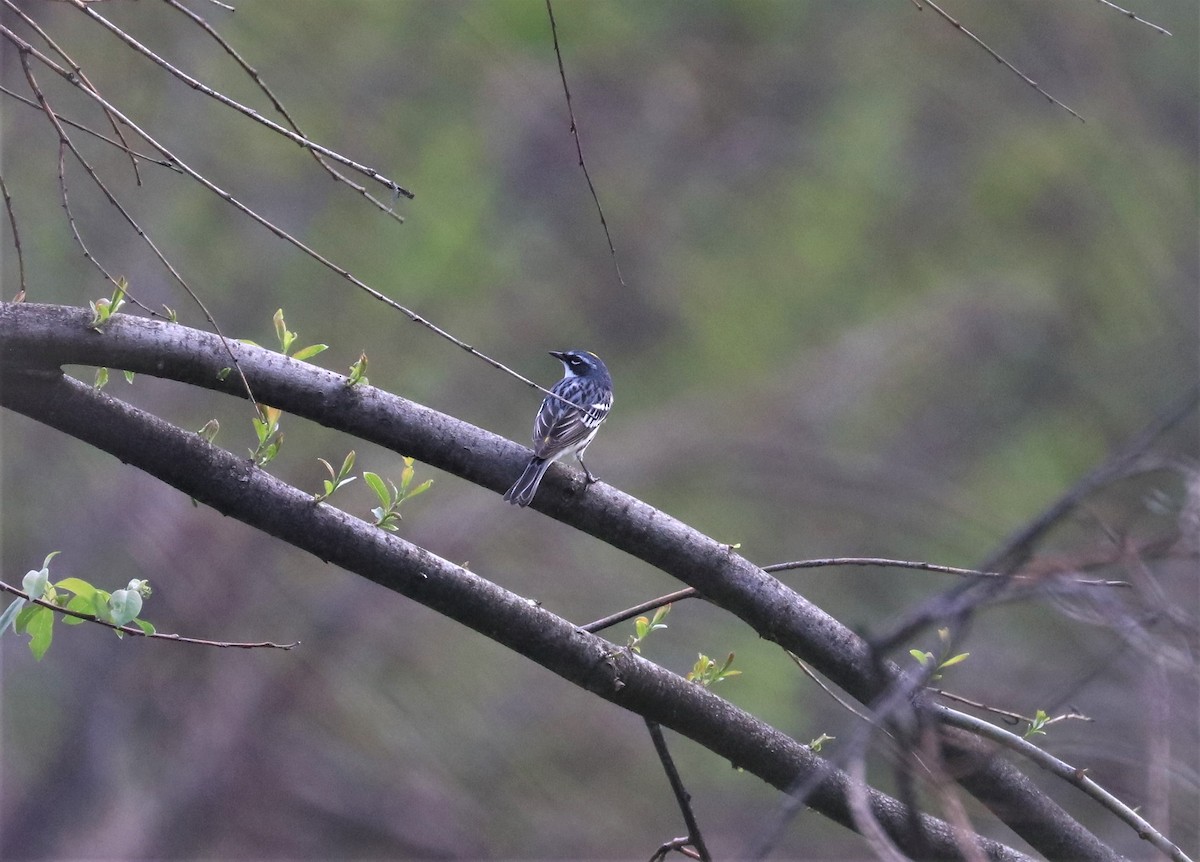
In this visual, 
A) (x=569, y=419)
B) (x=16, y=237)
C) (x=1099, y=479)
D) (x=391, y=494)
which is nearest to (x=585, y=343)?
(x=569, y=419)

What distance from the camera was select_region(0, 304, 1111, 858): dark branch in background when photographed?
8.32ft

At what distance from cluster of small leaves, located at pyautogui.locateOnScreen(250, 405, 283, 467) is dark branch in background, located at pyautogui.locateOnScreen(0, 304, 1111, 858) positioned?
0.11ft

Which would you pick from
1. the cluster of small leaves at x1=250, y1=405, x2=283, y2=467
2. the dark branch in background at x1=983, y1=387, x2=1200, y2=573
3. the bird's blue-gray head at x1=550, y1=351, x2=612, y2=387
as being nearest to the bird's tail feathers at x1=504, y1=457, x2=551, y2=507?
the cluster of small leaves at x1=250, y1=405, x2=283, y2=467

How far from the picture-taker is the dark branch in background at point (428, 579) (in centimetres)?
A: 257

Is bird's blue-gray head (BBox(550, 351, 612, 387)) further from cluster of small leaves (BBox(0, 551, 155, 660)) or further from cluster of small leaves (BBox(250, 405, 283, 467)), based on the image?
cluster of small leaves (BBox(0, 551, 155, 660))

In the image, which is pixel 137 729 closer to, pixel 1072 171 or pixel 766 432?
pixel 766 432

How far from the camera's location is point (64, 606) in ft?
8.02

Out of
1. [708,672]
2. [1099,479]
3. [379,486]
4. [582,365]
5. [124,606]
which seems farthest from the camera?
[582,365]

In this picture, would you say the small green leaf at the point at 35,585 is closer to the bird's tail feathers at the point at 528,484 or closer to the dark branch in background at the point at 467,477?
the dark branch in background at the point at 467,477

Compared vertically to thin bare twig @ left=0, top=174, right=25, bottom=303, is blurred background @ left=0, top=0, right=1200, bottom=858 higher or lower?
higher

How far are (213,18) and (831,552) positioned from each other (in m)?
7.26

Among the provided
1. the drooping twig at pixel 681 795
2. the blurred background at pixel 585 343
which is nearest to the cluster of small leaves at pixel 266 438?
the drooping twig at pixel 681 795

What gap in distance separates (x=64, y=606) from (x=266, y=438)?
21.4 inches

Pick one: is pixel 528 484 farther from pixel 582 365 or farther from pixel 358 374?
pixel 582 365
